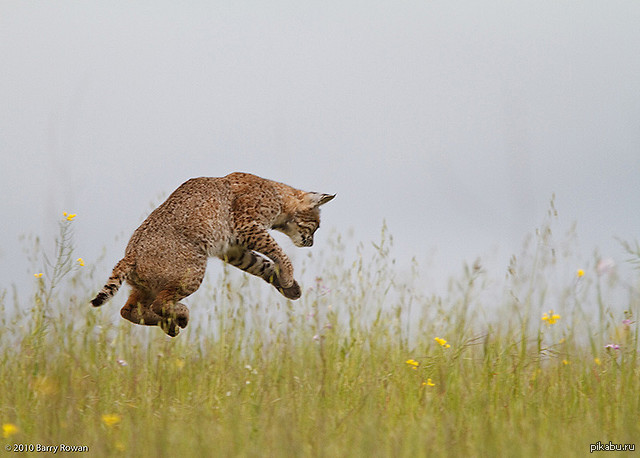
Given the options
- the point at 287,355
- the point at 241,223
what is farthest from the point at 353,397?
the point at 241,223

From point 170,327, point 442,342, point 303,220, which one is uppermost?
point 303,220

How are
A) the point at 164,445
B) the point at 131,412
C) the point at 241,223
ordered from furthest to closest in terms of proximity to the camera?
the point at 241,223 → the point at 131,412 → the point at 164,445

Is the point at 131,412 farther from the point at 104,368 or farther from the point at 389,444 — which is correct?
the point at 389,444

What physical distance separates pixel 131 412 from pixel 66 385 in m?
0.58

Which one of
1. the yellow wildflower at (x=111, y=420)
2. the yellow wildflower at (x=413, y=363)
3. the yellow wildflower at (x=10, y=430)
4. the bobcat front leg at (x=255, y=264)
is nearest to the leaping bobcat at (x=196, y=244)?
the bobcat front leg at (x=255, y=264)

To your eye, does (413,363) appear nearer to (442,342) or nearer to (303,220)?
(442,342)

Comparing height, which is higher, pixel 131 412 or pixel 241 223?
pixel 241 223

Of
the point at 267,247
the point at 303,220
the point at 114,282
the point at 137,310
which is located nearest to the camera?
the point at 114,282

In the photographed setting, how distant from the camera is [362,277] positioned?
5891mm

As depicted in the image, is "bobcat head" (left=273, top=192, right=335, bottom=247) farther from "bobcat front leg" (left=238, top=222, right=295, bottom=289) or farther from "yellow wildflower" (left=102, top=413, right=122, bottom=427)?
"yellow wildflower" (left=102, top=413, right=122, bottom=427)

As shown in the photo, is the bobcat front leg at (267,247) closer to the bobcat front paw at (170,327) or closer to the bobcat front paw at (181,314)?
the bobcat front paw at (181,314)

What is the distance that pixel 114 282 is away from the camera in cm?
600

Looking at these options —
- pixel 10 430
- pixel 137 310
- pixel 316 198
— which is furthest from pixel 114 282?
pixel 316 198

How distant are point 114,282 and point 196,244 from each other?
813 mm
